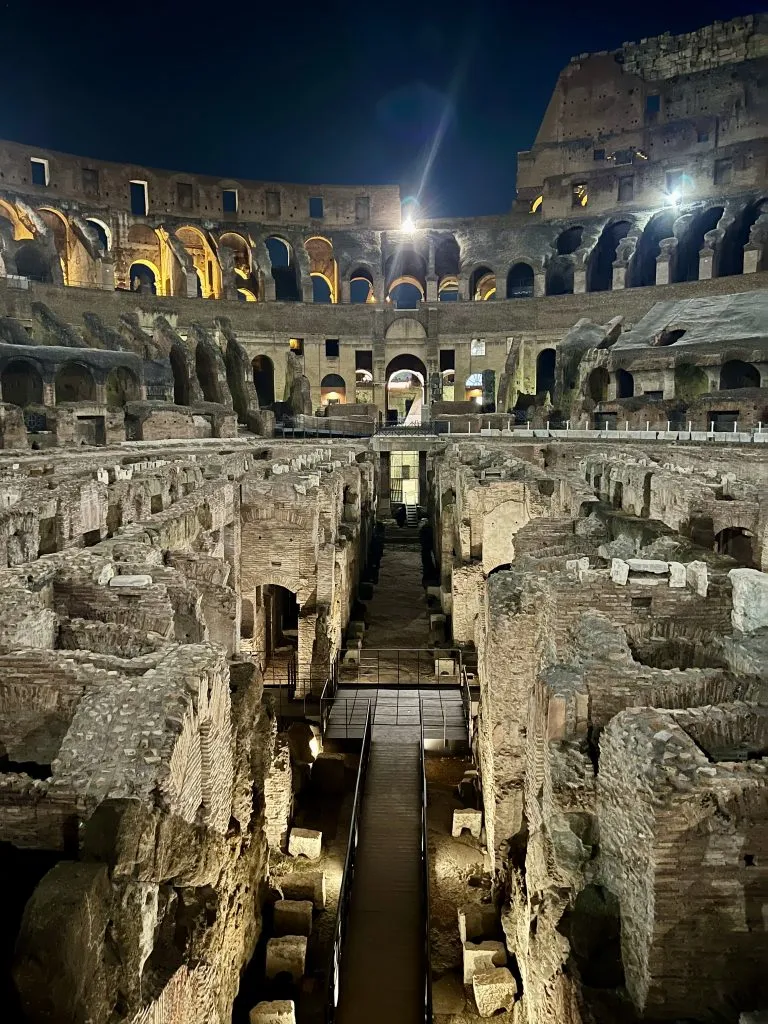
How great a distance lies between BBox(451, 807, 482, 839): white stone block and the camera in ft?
27.8

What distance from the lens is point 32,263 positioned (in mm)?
40156

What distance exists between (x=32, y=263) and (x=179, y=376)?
1164cm

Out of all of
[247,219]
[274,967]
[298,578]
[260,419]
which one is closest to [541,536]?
[298,578]

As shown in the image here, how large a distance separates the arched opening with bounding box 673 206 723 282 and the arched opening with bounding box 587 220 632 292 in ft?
12.0

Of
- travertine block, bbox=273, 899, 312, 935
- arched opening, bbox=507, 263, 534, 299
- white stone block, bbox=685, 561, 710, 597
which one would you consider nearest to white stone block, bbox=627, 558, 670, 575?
white stone block, bbox=685, 561, 710, 597

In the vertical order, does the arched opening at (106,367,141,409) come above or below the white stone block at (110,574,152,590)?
above

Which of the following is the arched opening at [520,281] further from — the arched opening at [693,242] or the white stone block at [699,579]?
the white stone block at [699,579]

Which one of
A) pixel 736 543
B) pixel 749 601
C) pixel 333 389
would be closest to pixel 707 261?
pixel 333 389

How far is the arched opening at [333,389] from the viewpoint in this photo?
46.3m

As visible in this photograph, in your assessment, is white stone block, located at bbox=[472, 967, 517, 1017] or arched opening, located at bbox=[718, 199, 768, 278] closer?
white stone block, located at bbox=[472, 967, 517, 1017]

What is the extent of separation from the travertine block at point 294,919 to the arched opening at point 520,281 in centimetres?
4529

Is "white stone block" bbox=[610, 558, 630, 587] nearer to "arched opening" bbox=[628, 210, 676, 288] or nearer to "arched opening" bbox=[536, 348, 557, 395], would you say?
"arched opening" bbox=[536, 348, 557, 395]

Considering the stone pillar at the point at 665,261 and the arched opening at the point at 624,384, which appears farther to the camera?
the stone pillar at the point at 665,261

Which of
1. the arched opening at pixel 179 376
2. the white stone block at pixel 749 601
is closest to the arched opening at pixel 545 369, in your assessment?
the arched opening at pixel 179 376
